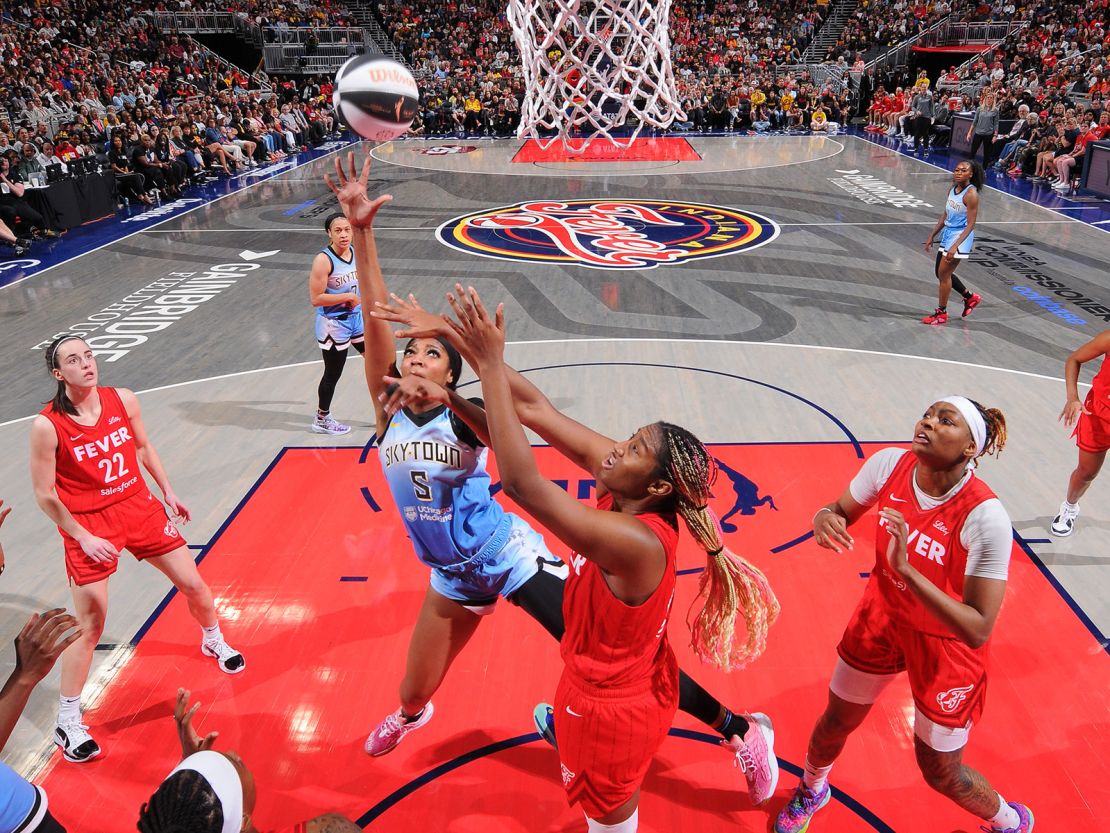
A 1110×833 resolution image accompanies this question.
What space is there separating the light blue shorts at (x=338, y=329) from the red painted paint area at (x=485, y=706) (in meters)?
1.62

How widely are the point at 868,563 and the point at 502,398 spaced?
3194mm

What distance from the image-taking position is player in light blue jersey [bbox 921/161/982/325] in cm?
727

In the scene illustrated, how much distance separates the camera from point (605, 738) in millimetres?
2164

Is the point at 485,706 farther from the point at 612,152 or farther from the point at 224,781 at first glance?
the point at 612,152

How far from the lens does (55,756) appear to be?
3303 millimetres

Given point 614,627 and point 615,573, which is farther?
point 614,627

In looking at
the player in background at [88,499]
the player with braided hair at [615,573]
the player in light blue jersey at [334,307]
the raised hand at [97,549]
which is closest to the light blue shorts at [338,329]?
the player in light blue jersey at [334,307]

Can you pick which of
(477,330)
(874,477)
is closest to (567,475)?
(874,477)

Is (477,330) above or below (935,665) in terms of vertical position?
above

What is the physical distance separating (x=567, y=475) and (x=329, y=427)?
189 centimetres

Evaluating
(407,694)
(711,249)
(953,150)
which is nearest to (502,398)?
(407,694)

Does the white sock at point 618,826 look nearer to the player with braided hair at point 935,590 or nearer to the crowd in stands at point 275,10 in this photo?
the player with braided hair at point 935,590

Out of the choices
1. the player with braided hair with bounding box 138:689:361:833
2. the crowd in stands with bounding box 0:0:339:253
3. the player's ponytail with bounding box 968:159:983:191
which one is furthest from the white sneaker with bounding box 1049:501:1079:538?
the crowd in stands with bounding box 0:0:339:253

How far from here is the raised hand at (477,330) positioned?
1915 mm
